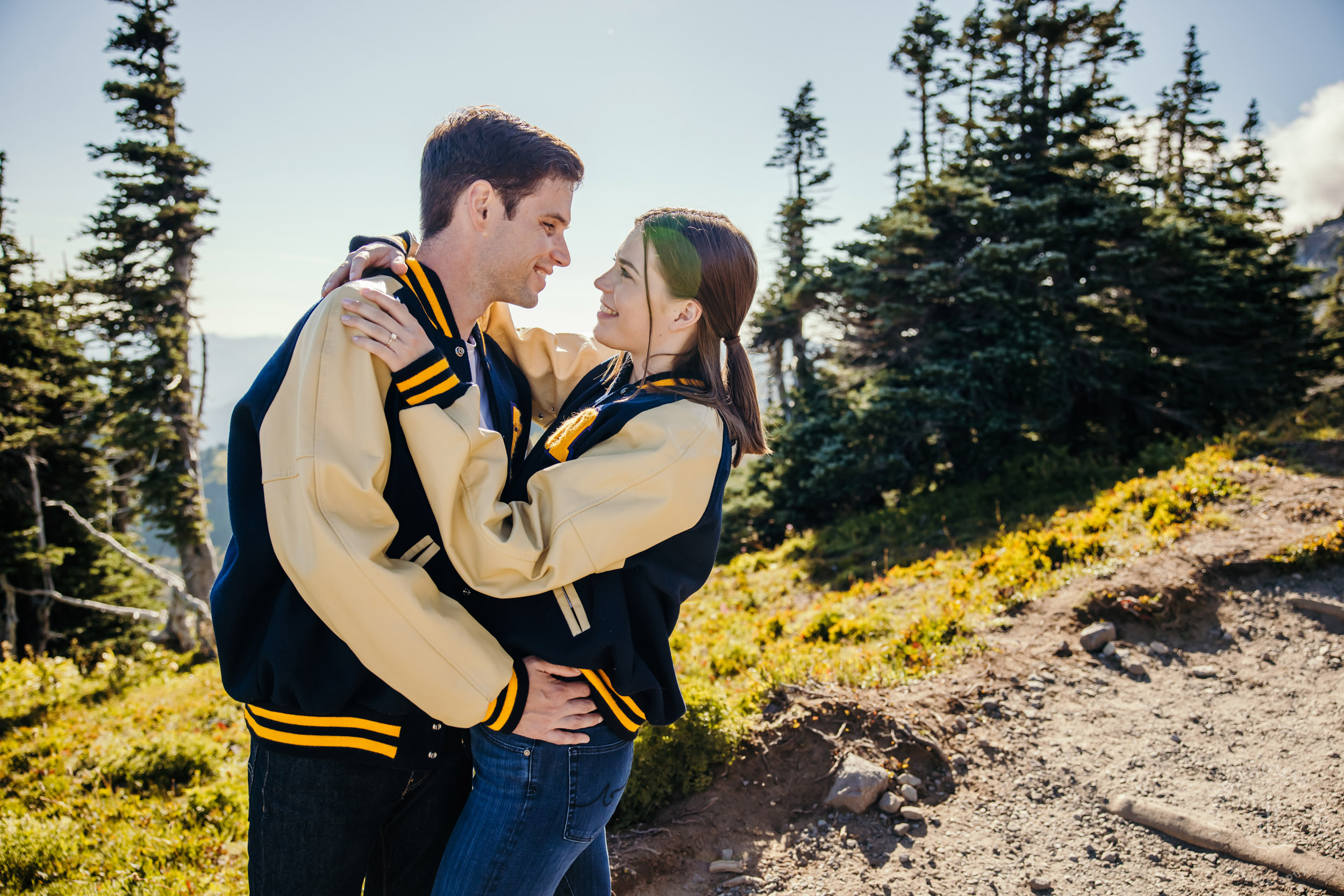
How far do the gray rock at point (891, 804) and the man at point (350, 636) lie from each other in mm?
2594

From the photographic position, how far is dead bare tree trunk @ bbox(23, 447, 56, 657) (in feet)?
47.3

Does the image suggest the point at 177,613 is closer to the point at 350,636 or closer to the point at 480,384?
the point at 480,384

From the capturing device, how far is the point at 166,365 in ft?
48.5

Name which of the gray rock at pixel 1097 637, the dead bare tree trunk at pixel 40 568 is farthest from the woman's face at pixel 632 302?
the dead bare tree trunk at pixel 40 568

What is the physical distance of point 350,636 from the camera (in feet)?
4.98

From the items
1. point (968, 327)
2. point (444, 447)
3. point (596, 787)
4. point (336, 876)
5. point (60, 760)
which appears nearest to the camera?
point (444, 447)

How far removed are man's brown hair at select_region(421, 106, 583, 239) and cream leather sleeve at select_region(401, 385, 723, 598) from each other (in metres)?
0.67

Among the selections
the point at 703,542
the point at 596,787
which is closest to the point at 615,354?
the point at 703,542

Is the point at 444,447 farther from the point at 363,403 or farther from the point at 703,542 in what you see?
the point at 703,542

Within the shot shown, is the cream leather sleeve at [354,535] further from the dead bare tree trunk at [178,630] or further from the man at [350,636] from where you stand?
the dead bare tree trunk at [178,630]

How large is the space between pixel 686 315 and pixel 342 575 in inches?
47.5

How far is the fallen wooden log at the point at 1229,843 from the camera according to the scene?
305 centimetres

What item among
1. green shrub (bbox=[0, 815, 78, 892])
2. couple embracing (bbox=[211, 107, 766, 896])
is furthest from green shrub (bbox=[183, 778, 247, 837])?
couple embracing (bbox=[211, 107, 766, 896])

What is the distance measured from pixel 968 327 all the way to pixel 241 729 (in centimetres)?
1322
